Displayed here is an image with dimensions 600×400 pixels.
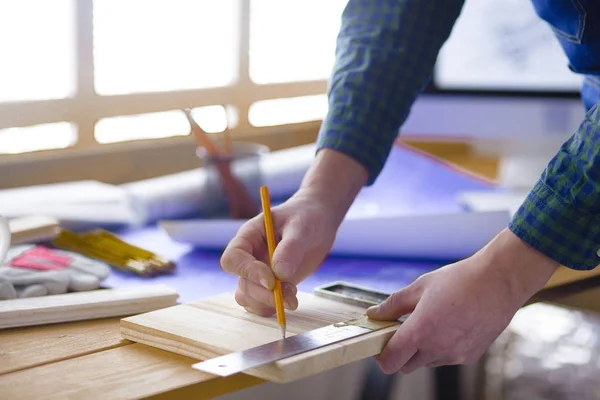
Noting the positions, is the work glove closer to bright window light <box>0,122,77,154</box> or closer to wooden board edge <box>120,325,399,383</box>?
wooden board edge <box>120,325,399,383</box>

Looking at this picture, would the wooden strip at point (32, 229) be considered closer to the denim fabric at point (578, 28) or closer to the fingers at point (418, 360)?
the fingers at point (418, 360)

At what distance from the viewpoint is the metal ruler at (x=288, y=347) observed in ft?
2.32

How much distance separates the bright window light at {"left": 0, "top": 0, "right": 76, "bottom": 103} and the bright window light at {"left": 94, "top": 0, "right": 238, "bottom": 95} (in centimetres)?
17

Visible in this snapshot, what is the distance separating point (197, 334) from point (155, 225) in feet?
2.18

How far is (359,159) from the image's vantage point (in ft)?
3.59

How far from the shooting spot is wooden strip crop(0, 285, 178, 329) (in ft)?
2.94

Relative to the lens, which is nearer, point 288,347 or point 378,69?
point 288,347

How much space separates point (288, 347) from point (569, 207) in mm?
302

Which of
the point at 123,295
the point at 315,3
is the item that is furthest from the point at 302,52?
the point at 123,295

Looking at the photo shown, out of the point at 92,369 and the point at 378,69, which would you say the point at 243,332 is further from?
the point at 378,69

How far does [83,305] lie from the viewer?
920 mm

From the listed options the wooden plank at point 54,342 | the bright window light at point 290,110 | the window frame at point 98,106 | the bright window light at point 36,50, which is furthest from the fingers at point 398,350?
the bright window light at point 290,110

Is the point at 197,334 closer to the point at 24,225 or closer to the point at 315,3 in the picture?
the point at 24,225

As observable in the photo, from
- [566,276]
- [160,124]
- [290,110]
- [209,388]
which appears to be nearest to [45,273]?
[209,388]
